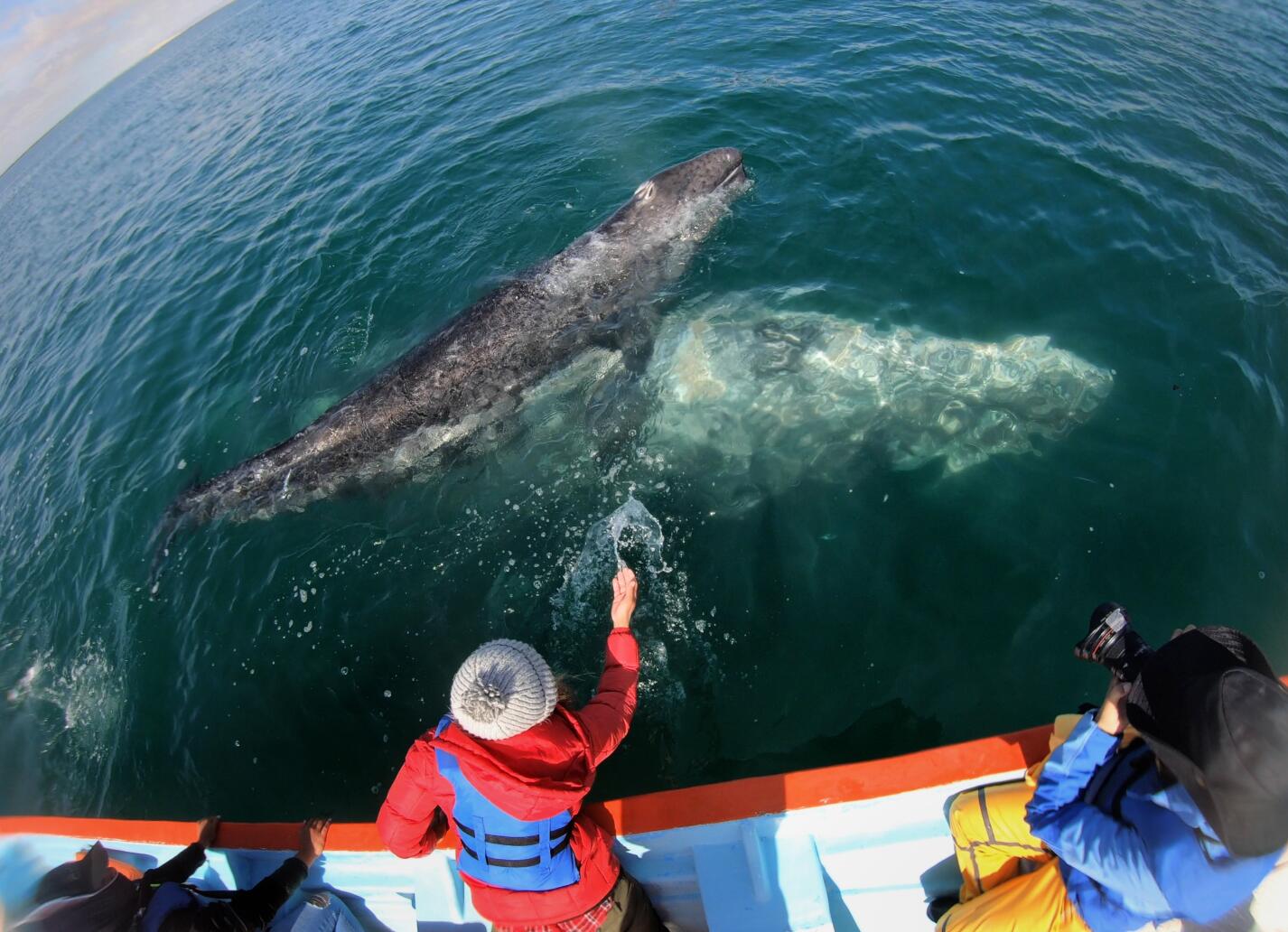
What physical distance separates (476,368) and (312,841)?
694 centimetres

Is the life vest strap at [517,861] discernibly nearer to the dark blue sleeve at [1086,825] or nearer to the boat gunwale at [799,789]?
the boat gunwale at [799,789]

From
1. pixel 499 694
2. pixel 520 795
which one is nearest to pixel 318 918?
pixel 520 795

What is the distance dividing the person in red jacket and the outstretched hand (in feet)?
6.96

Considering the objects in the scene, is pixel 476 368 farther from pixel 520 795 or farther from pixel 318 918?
pixel 520 795

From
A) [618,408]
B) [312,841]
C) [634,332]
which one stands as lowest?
[618,408]

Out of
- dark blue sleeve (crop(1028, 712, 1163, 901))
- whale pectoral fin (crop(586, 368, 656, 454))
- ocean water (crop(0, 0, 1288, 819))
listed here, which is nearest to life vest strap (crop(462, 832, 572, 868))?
ocean water (crop(0, 0, 1288, 819))

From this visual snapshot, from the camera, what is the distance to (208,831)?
18.4 ft

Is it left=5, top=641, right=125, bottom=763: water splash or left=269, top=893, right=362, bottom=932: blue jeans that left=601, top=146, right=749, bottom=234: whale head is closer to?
left=5, top=641, right=125, bottom=763: water splash

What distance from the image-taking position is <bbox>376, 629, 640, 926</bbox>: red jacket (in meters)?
3.83

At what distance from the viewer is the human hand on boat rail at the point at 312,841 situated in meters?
5.32

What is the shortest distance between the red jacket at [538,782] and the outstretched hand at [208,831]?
83.5 inches

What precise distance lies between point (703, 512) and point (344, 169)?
53.8ft

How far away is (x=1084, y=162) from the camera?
1298 centimetres

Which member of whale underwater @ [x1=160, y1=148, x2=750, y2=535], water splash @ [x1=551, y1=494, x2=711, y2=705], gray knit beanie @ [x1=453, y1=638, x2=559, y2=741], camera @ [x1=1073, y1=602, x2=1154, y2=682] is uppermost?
gray knit beanie @ [x1=453, y1=638, x2=559, y2=741]
